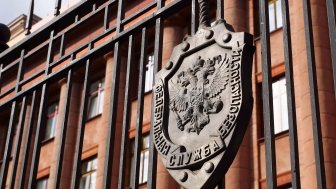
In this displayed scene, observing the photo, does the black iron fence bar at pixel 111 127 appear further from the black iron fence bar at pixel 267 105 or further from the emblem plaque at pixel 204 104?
the black iron fence bar at pixel 267 105

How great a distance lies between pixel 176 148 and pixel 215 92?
328mm

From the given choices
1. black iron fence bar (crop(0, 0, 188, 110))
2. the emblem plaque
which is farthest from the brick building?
the emblem plaque

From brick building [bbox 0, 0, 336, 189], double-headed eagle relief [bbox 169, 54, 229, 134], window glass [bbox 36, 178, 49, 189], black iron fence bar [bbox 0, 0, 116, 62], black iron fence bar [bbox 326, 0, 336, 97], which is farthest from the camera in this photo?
window glass [bbox 36, 178, 49, 189]

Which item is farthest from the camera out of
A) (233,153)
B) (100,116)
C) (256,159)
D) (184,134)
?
(100,116)

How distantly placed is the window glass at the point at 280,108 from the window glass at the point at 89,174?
5.07 metres

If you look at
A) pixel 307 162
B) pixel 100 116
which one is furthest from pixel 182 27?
pixel 307 162

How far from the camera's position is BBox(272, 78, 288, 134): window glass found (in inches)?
514

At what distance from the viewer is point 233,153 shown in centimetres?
314

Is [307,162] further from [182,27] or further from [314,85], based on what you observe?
[314,85]

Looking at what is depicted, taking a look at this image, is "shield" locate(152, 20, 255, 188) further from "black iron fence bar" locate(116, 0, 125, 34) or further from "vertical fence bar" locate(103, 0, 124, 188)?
"black iron fence bar" locate(116, 0, 125, 34)

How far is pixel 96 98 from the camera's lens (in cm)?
1806

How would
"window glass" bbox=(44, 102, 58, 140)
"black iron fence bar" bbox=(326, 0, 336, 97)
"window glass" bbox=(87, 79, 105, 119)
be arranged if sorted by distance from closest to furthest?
"black iron fence bar" bbox=(326, 0, 336, 97) < "window glass" bbox=(87, 79, 105, 119) < "window glass" bbox=(44, 102, 58, 140)

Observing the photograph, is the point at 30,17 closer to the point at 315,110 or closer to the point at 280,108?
the point at 315,110

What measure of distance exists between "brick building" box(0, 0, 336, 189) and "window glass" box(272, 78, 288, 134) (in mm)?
22
